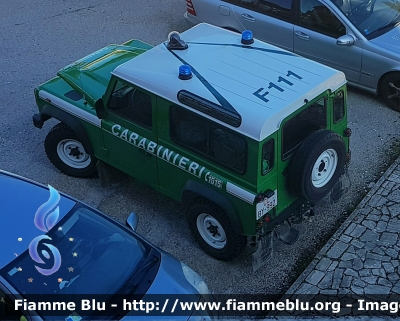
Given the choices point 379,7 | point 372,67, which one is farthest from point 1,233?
point 379,7

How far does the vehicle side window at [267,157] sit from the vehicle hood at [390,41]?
3.82 metres

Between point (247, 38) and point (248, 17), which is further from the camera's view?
point (248, 17)

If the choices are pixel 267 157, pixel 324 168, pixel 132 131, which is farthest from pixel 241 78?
pixel 132 131

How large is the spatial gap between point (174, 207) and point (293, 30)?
3.73 metres

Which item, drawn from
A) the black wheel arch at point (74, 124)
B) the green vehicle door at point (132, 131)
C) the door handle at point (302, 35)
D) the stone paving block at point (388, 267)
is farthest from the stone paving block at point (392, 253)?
the door handle at point (302, 35)

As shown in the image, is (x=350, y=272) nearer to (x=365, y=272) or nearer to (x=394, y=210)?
(x=365, y=272)

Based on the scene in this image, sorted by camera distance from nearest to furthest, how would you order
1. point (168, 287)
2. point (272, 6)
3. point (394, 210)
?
point (168, 287)
point (394, 210)
point (272, 6)

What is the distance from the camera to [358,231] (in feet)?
22.6

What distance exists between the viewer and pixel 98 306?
491 centimetres

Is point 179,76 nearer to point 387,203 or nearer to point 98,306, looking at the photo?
point 98,306

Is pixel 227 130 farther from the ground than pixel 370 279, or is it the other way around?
pixel 227 130

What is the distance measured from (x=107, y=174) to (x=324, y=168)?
2737 millimetres

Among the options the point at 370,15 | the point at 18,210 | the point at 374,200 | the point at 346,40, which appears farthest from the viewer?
the point at 370,15

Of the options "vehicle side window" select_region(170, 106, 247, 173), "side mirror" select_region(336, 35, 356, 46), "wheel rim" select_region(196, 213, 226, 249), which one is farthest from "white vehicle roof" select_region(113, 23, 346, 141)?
"side mirror" select_region(336, 35, 356, 46)
